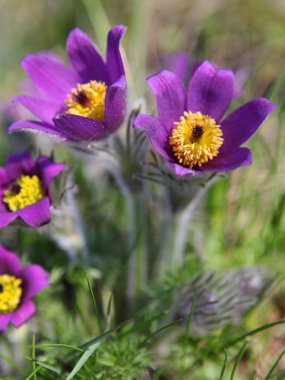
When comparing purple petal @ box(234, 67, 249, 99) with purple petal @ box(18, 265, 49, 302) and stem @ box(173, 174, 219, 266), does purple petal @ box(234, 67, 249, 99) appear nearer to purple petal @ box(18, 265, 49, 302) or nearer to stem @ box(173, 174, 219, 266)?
stem @ box(173, 174, 219, 266)

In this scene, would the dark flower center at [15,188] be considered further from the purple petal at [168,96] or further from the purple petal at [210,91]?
the purple petal at [210,91]

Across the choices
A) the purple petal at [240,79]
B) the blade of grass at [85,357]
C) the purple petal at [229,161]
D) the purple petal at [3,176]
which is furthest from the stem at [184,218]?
the purple petal at [240,79]

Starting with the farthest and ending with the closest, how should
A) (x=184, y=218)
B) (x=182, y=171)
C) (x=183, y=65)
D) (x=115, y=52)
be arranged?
(x=183, y=65) → (x=184, y=218) → (x=115, y=52) → (x=182, y=171)

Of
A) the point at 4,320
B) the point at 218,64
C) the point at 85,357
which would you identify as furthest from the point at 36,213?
the point at 218,64

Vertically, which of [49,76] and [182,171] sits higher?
[49,76]

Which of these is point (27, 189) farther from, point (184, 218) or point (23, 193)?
point (184, 218)

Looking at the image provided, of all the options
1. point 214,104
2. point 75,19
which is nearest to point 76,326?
point 214,104
